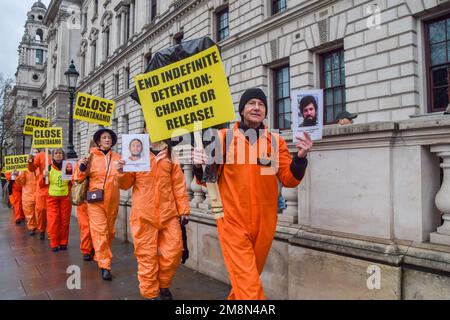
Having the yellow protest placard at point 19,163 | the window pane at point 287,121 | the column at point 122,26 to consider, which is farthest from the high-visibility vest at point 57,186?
the column at point 122,26

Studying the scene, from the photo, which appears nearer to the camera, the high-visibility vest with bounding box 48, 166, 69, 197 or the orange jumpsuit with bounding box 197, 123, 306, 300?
the orange jumpsuit with bounding box 197, 123, 306, 300

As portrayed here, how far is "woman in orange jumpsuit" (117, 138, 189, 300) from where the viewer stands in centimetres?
417

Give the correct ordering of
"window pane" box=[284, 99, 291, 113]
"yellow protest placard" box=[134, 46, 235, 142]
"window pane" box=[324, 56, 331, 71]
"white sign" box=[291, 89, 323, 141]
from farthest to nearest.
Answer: "window pane" box=[284, 99, 291, 113] < "window pane" box=[324, 56, 331, 71] < "yellow protest placard" box=[134, 46, 235, 142] < "white sign" box=[291, 89, 323, 141]

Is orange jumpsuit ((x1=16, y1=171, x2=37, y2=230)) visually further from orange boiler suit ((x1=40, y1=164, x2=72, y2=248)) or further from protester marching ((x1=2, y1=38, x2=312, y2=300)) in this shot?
protester marching ((x1=2, y1=38, x2=312, y2=300))

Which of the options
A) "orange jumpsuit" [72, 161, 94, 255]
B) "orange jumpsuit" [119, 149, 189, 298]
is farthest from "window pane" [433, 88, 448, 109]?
"orange jumpsuit" [72, 161, 94, 255]

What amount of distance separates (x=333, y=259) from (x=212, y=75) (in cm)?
194

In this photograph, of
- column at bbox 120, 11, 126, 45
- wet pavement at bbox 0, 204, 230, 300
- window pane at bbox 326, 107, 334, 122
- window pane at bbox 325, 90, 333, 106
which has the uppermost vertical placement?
column at bbox 120, 11, 126, 45

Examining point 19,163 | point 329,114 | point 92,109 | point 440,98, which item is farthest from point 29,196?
point 440,98

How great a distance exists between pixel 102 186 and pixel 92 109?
→ 4.48 ft

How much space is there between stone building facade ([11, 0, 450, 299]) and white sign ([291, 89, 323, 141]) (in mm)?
529

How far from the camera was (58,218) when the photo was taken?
7.23 m

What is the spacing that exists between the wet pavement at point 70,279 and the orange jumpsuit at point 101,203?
1.50ft

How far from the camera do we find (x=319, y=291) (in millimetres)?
3348

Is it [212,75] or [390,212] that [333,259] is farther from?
[212,75]
